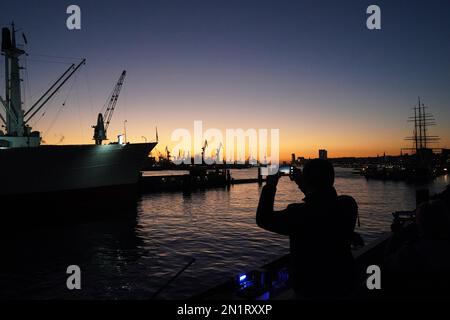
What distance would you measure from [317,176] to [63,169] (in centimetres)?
3476

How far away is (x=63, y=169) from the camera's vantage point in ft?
107

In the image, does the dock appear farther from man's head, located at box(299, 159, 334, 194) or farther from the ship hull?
man's head, located at box(299, 159, 334, 194)

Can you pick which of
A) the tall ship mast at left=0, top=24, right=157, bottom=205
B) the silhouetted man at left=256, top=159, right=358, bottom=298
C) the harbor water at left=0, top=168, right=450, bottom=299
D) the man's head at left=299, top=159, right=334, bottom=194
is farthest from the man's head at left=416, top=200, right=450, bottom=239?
the tall ship mast at left=0, top=24, right=157, bottom=205

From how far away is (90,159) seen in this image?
3534 centimetres

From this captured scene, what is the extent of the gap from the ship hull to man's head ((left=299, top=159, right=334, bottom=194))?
3360cm

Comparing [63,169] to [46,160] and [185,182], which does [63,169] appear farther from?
[185,182]

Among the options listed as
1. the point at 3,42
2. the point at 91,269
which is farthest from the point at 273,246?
the point at 3,42

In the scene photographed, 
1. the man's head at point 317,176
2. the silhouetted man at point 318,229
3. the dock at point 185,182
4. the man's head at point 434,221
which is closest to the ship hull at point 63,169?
the silhouetted man at point 318,229

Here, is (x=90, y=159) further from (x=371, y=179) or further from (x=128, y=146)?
(x=371, y=179)

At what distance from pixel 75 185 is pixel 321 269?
35.8 meters

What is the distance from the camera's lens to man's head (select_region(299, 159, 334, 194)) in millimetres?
2831

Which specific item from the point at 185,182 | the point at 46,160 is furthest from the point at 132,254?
the point at 185,182
